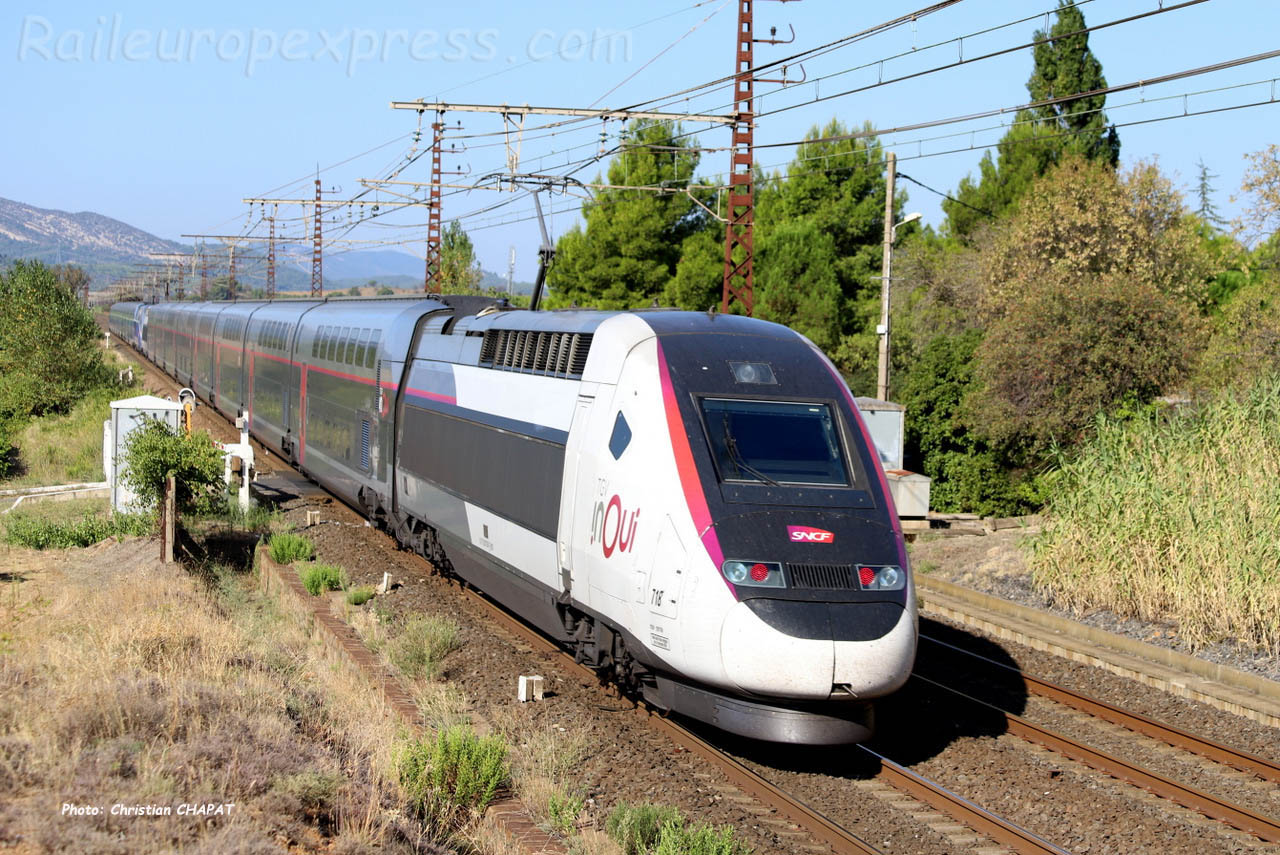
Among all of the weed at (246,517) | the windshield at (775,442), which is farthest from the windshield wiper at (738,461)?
the weed at (246,517)

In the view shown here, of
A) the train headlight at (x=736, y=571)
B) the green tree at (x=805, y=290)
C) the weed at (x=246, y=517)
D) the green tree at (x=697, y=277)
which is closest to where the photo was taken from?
the train headlight at (x=736, y=571)

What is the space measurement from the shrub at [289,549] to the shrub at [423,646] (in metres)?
5.62

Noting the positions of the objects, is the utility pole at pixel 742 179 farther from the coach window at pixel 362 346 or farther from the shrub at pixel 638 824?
the shrub at pixel 638 824

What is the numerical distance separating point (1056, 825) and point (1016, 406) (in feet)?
55.8

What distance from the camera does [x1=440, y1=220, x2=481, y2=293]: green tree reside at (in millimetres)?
67000

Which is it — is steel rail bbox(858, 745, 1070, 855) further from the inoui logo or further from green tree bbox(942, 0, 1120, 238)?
green tree bbox(942, 0, 1120, 238)

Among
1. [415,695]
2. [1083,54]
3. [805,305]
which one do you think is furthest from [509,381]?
[1083,54]

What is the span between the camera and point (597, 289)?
46219 mm

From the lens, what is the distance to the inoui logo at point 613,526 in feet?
30.8

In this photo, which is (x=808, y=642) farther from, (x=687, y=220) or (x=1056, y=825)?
(x=687, y=220)

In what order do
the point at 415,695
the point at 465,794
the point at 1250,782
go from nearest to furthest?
the point at 465,794, the point at 1250,782, the point at 415,695

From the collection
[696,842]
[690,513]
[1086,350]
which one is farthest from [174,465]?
[1086,350]

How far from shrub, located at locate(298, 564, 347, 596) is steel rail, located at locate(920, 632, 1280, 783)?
8642 mm

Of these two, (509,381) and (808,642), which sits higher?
(509,381)
